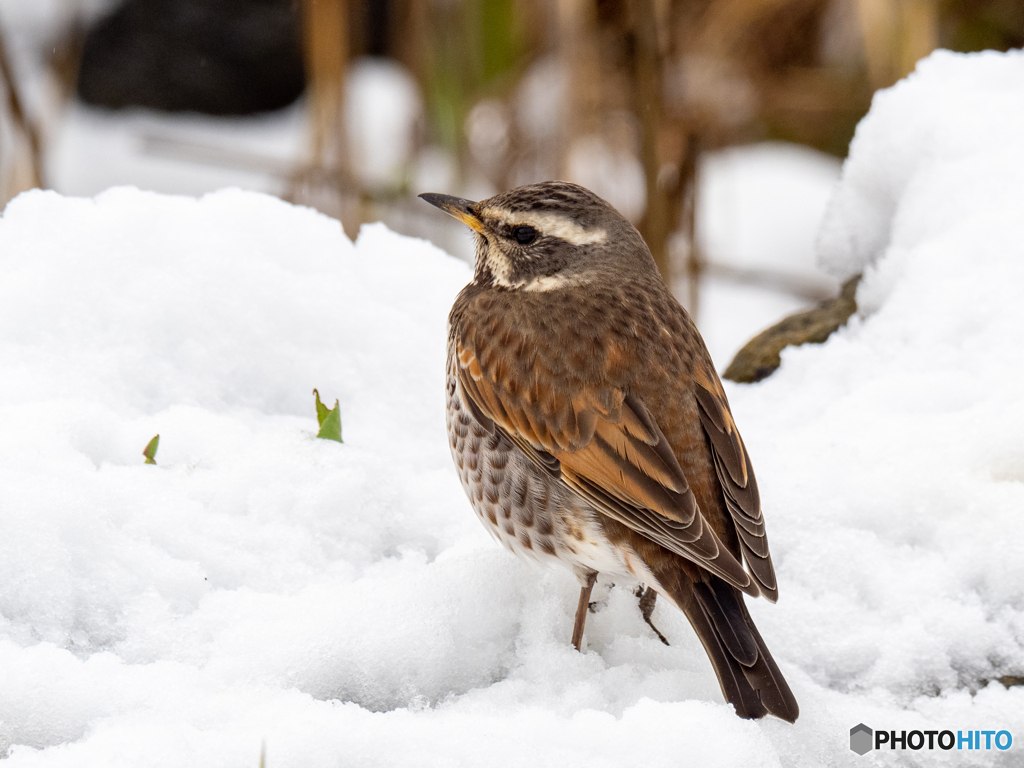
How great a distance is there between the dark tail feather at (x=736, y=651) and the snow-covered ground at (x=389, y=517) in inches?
3.9

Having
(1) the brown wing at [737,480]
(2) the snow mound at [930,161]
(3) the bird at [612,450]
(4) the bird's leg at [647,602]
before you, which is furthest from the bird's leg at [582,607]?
(2) the snow mound at [930,161]

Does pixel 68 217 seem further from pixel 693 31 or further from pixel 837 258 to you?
pixel 693 31

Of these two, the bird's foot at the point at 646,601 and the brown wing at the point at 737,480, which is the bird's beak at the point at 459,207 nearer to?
the brown wing at the point at 737,480

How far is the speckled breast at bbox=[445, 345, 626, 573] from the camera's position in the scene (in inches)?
107

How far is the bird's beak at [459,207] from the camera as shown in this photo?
337cm

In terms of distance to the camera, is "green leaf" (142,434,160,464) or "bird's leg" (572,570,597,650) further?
"green leaf" (142,434,160,464)

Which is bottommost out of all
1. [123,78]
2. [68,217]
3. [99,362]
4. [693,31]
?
[123,78]

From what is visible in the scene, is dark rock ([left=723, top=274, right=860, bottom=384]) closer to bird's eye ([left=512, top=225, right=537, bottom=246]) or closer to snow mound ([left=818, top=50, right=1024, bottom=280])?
snow mound ([left=818, top=50, right=1024, bottom=280])

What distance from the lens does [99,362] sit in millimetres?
3102

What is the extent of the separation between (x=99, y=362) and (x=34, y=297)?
0.94 ft

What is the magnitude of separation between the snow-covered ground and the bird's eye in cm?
67

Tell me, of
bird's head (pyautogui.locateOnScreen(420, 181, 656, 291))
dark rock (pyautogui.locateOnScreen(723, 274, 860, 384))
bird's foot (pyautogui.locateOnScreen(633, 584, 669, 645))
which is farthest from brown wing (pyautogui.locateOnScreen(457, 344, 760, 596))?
dark rock (pyautogui.locateOnScreen(723, 274, 860, 384))

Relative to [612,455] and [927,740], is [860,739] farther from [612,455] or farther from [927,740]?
[612,455]

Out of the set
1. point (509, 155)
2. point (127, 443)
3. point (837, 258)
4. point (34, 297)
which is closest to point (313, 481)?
point (127, 443)
